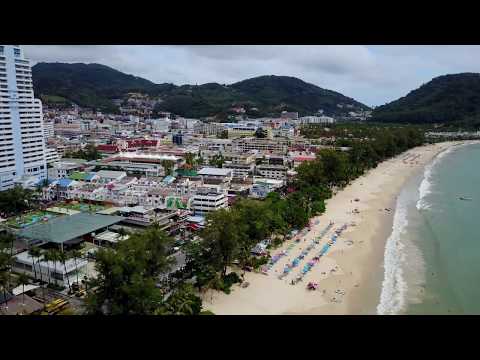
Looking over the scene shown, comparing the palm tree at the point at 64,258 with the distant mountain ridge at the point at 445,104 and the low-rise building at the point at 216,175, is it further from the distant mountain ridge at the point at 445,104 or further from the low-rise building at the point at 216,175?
the distant mountain ridge at the point at 445,104

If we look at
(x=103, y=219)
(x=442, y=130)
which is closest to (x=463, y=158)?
(x=442, y=130)

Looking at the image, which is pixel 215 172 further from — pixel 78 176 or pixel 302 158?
pixel 302 158

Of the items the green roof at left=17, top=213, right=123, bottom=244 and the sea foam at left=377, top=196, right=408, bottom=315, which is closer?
the sea foam at left=377, top=196, right=408, bottom=315

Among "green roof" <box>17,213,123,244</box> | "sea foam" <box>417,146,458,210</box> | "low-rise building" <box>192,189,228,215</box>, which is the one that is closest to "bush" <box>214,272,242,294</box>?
"green roof" <box>17,213,123,244</box>

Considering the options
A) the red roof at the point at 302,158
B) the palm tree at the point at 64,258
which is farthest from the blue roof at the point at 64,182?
the red roof at the point at 302,158

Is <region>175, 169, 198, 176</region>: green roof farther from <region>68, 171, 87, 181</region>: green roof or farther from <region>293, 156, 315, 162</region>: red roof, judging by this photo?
<region>293, 156, 315, 162</region>: red roof
